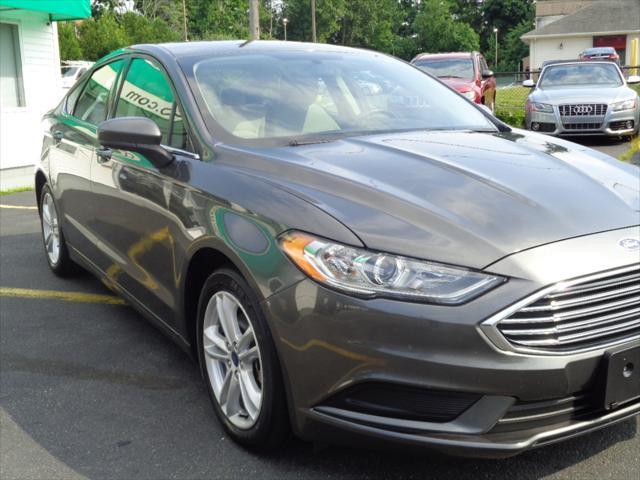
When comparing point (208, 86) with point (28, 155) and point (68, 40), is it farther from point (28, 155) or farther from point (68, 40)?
point (68, 40)

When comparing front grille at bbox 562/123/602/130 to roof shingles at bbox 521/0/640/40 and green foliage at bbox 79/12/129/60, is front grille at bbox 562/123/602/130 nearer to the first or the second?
green foliage at bbox 79/12/129/60

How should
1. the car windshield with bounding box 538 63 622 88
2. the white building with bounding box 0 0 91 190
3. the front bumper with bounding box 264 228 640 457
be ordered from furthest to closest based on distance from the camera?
the car windshield with bounding box 538 63 622 88 < the white building with bounding box 0 0 91 190 < the front bumper with bounding box 264 228 640 457

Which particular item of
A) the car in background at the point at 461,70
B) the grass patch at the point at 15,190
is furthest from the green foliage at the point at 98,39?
the grass patch at the point at 15,190

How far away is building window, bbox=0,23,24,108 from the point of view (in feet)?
41.0

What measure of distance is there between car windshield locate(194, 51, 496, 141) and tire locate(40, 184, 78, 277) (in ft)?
7.31

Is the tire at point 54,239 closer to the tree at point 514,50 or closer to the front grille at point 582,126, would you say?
the front grille at point 582,126

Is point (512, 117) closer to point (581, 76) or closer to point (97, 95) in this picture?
point (581, 76)

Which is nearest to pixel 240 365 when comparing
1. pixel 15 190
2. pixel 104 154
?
pixel 104 154

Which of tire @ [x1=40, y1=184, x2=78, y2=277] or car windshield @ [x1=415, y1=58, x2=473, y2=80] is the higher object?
car windshield @ [x1=415, y1=58, x2=473, y2=80]

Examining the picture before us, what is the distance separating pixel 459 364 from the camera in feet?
7.38

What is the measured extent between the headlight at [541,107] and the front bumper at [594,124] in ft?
0.22

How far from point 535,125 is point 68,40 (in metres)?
28.3

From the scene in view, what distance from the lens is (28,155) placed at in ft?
42.6

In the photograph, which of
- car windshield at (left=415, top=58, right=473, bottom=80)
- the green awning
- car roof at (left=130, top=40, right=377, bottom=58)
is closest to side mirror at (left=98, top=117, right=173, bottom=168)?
car roof at (left=130, top=40, right=377, bottom=58)
